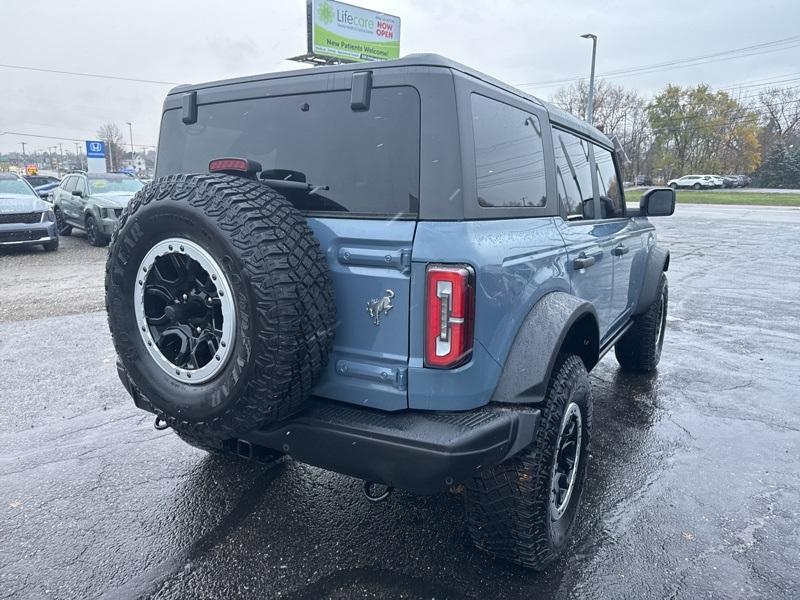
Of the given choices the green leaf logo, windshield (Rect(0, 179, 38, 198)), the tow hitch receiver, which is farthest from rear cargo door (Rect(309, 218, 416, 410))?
the green leaf logo

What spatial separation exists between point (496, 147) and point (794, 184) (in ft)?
220

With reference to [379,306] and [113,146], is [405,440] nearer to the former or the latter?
[379,306]

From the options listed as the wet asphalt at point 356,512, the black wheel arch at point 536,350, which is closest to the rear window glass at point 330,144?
the black wheel arch at point 536,350

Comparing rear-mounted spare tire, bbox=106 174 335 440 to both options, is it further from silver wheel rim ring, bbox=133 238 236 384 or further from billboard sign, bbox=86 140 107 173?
billboard sign, bbox=86 140 107 173

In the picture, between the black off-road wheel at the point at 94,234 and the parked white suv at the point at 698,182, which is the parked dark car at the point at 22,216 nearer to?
the black off-road wheel at the point at 94,234

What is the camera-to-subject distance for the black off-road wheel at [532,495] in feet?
7.50

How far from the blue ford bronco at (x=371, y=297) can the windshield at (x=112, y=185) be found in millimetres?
12709

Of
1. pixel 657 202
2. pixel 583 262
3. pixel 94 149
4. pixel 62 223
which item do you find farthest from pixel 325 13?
pixel 583 262

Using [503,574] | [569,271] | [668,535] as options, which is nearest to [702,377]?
[668,535]

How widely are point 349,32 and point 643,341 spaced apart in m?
28.2

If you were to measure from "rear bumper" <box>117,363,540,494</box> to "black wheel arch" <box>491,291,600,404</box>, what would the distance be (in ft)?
0.22

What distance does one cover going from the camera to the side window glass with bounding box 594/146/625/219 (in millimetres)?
3930

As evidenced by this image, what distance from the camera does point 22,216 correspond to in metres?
11.3

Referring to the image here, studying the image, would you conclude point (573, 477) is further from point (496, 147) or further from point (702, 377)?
point (702, 377)
